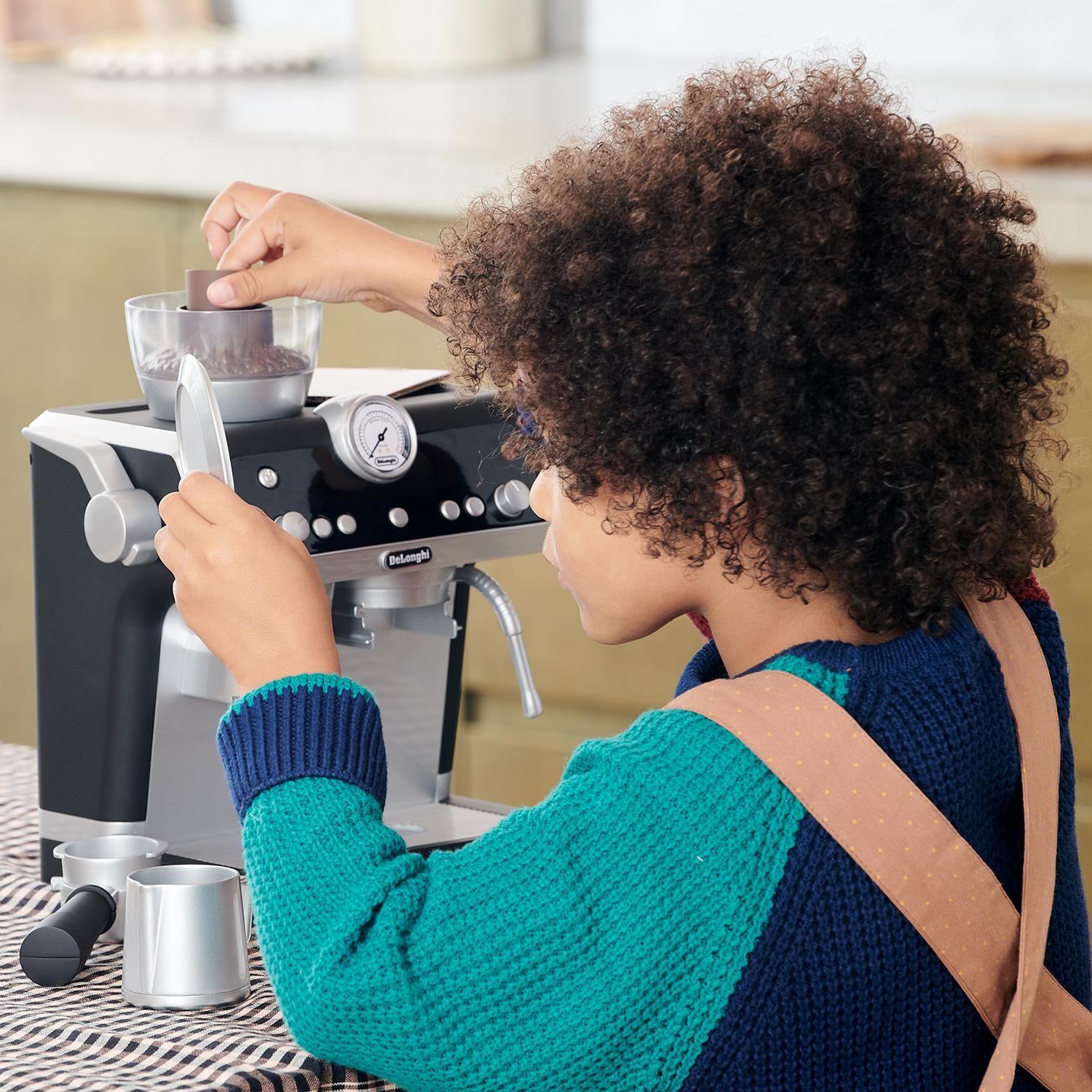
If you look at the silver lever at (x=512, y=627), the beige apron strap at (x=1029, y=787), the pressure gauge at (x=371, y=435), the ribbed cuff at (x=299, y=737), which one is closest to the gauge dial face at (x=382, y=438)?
the pressure gauge at (x=371, y=435)

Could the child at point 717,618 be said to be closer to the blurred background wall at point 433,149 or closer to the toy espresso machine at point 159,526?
the toy espresso machine at point 159,526

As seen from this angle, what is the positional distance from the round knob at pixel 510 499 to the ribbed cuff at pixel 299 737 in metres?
0.30

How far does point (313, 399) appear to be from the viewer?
3.75ft

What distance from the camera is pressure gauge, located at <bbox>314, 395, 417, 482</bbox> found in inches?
40.8

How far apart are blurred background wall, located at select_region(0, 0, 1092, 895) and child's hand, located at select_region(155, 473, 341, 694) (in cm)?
111

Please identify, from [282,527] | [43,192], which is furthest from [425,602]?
[43,192]

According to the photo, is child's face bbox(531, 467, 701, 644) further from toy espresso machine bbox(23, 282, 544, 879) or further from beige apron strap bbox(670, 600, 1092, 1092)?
toy espresso machine bbox(23, 282, 544, 879)

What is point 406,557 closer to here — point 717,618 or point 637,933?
point 717,618

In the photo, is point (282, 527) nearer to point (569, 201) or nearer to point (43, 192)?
point (569, 201)

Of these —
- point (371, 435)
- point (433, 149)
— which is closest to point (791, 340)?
point (371, 435)

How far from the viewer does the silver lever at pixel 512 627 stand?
1.08 meters

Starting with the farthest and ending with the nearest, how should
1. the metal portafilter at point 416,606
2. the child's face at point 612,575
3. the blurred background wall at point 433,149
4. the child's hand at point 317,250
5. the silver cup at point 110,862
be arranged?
the blurred background wall at point 433,149 → the child's hand at point 317,250 → the metal portafilter at point 416,606 → the silver cup at point 110,862 → the child's face at point 612,575

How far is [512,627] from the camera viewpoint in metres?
1.09

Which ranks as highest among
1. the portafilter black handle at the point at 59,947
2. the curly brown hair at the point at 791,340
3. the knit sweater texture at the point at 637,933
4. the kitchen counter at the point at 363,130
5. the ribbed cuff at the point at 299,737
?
the kitchen counter at the point at 363,130
